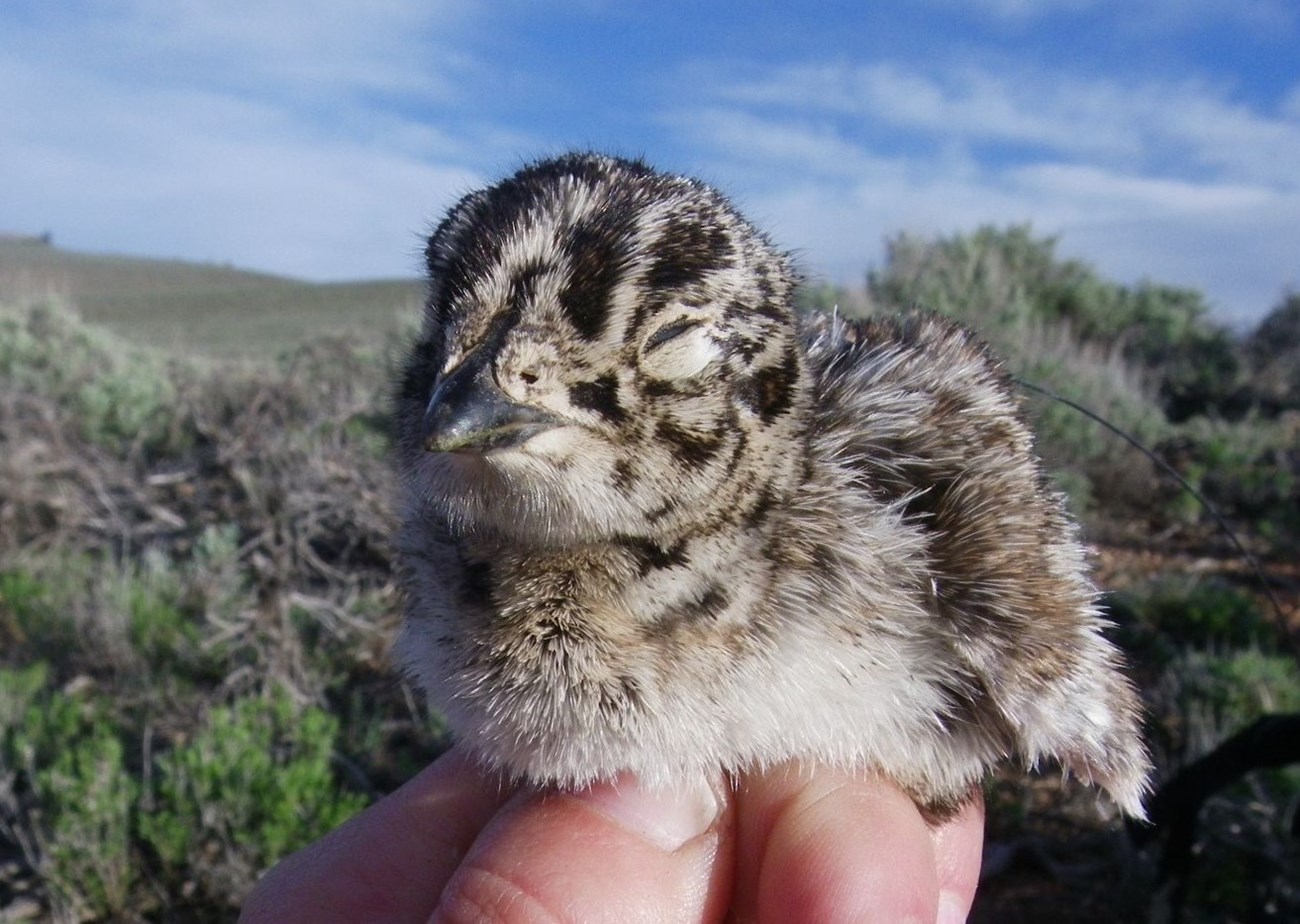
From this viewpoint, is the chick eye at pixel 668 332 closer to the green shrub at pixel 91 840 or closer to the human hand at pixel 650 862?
the human hand at pixel 650 862

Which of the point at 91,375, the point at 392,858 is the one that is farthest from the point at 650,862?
the point at 91,375

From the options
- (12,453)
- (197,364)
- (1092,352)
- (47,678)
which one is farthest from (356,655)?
(1092,352)

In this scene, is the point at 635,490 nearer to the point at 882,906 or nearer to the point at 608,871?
the point at 608,871

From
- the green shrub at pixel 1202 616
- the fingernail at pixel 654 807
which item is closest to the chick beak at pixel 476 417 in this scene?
the fingernail at pixel 654 807

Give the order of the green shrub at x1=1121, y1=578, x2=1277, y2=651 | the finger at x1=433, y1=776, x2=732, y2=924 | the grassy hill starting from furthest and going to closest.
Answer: the grassy hill < the green shrub at x1=1121, y1=578, x2=1277, y2=651 < the finger at x1=433, y1=776, x2=732, y2=924

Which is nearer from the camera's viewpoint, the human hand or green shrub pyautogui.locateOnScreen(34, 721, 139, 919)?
the human hand

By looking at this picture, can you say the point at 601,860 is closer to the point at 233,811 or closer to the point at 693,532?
the point at 693,532

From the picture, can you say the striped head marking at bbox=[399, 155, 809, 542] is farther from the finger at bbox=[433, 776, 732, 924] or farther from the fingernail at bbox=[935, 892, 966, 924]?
the fingernail at bbox=[935, 892, 966, 924]

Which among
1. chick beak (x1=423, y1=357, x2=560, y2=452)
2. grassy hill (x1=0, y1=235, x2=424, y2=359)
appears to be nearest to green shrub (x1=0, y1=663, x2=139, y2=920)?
chick beak (x1=423, y1=357, x2=560, y2=452)

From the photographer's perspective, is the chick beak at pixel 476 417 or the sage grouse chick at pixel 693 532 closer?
the chick beak at pixel 476 417
